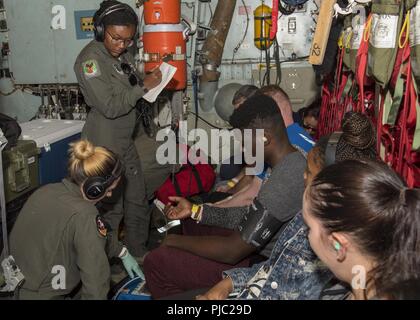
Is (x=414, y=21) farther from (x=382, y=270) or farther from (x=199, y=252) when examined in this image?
(x=199, y=252)

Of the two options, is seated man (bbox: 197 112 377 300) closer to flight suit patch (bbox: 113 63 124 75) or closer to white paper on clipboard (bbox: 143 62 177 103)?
white paper on clipboard (bbox: 143 62 177 103)

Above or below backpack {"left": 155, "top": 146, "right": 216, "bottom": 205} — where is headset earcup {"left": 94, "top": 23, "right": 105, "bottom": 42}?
above

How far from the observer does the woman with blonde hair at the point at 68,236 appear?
206cm

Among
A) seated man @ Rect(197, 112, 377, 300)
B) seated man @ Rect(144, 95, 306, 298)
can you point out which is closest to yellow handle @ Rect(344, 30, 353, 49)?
seated man @ Rect(144, 95, 306, 298)

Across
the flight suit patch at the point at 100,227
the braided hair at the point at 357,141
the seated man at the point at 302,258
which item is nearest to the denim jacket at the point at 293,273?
the seated man at the point at 302,258

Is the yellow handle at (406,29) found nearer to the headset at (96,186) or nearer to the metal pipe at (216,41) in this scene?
the headset at (96,186)

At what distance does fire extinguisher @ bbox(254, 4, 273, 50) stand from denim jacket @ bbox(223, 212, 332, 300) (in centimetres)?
328

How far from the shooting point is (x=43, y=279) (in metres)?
2.11

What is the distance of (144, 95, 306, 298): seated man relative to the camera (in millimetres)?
1951

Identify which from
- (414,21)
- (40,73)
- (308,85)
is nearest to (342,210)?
(414,21)

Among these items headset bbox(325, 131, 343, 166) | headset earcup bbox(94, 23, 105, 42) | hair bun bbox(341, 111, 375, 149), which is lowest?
headset bbox(325, 131, 343, 166)

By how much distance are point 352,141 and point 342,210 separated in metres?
0.71

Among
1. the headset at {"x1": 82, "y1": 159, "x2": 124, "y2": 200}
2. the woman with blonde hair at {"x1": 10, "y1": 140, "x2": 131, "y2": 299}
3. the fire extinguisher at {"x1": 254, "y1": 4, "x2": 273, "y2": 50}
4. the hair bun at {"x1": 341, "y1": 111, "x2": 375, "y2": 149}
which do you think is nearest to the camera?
the hair bun at {"x1": 341, "y1": 111, "x2": 375, "y2": 149}

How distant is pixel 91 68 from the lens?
3174 mm
